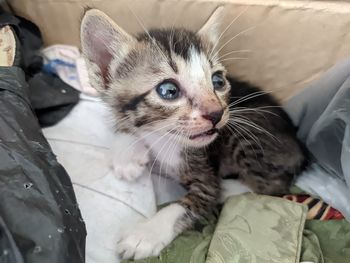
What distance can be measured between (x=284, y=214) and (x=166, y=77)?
1.77 feet

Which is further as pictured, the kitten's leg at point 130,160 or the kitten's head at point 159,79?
the kitten's leg at point 130,160

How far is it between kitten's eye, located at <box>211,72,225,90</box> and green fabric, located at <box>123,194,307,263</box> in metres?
0.35

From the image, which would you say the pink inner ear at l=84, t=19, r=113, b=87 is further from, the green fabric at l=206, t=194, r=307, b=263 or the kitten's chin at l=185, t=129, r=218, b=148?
the green fabric at l=206, t=194, r=307, b=263

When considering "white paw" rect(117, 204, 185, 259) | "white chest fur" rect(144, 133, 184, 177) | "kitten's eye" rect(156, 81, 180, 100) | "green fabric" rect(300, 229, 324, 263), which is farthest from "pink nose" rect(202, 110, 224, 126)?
"green fabric" rect(300, 229, 324, 263)

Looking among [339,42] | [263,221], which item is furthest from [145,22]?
[263,221]

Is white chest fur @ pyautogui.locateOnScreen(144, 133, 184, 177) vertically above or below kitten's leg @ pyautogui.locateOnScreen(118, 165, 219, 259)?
above

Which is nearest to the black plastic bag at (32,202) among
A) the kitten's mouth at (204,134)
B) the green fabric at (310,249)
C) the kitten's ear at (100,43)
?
the kitten's ear at (100,43)

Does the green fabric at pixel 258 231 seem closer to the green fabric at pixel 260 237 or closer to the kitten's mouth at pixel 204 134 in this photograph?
the green fabric at pixel 260 237

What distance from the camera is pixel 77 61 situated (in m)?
1.90

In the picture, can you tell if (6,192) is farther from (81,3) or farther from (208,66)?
(81,3)

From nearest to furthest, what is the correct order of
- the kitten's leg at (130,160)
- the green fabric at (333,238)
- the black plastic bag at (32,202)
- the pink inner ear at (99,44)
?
the black plastic bag at (32,202) < the pink inner ear at (99,44) < the green fabric at (333,238) < the kitten's leg at (130,160)

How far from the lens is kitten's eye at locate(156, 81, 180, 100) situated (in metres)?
1.28

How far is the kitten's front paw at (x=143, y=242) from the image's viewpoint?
4.37ft

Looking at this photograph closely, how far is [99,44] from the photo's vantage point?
4.54 feet
